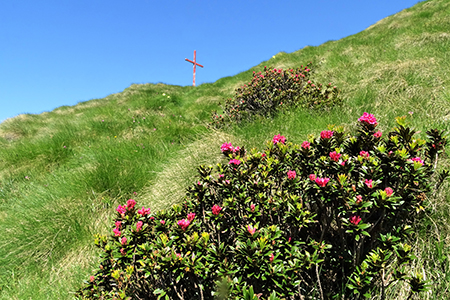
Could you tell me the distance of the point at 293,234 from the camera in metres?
1.56

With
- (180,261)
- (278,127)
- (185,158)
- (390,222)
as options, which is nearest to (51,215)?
(185,158)

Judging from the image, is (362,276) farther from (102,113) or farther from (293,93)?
(102,113)

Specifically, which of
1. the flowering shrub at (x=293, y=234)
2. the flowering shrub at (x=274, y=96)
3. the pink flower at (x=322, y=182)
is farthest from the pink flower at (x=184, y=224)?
the flowering shrub at (x=274, y=96)

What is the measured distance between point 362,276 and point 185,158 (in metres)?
2.85

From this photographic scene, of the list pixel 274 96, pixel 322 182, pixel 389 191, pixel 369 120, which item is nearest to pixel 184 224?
pixel 322 182

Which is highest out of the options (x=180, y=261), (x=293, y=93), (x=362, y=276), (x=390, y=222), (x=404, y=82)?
(x=293, y=93)

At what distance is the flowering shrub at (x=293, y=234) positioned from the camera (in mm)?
1336

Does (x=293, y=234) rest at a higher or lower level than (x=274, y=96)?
lower

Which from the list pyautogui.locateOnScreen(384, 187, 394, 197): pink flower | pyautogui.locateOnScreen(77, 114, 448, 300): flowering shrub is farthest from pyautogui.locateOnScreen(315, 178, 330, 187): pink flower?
pyautogui.locateOnScreen(384, 187, 394, 197): pink flower

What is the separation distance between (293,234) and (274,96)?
4056 mm

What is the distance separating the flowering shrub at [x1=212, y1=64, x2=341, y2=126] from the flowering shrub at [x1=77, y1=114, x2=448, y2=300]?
3.04 m

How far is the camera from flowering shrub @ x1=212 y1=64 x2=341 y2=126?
15.4 ft

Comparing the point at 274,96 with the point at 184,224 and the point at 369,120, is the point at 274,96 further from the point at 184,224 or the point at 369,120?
the point at 184,224

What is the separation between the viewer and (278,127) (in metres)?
3.79
